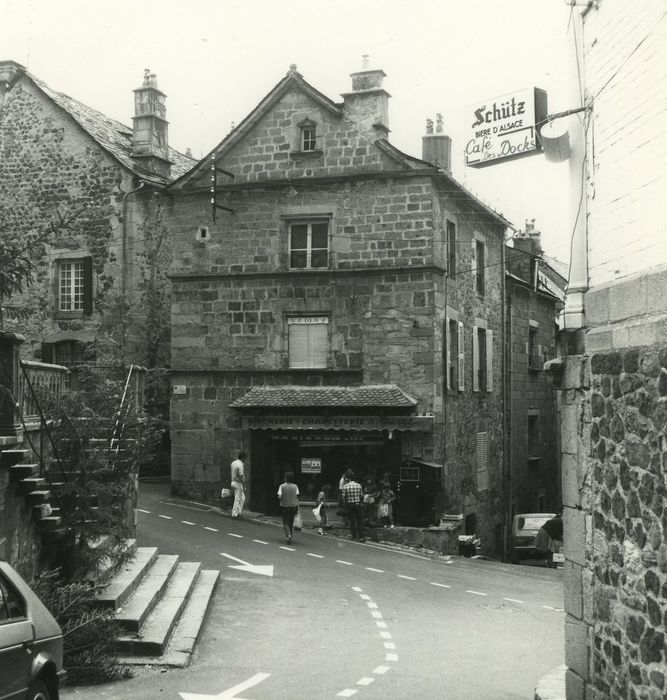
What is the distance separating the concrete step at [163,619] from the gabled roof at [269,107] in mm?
12758

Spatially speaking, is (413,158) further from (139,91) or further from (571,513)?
(571,513)

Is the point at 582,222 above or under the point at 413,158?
under

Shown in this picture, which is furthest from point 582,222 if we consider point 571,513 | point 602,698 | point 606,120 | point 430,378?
point 430,378

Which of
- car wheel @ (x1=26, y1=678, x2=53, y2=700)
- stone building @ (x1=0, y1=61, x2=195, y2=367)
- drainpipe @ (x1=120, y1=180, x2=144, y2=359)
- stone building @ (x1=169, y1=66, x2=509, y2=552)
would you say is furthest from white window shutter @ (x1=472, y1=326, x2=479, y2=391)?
car wheel @ (x1=26, y1=678, x2=53, y2=700)

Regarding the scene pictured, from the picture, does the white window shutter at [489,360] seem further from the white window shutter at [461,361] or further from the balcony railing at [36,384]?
the balcony railing at [36,384]

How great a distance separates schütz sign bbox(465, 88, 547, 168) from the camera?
29.7 feet

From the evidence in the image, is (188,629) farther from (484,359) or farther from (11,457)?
(484,359)

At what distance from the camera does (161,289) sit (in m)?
27.3

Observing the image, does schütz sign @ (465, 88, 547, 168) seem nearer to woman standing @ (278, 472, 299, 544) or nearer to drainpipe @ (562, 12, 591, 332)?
drainpipe @ (562, 12, 591, 332)

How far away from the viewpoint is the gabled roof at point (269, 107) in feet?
79.5

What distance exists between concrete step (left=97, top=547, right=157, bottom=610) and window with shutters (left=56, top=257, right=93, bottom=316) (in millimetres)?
12929

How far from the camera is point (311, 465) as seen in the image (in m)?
24.2

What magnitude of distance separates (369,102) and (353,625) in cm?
1466

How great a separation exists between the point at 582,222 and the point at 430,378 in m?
14.5
